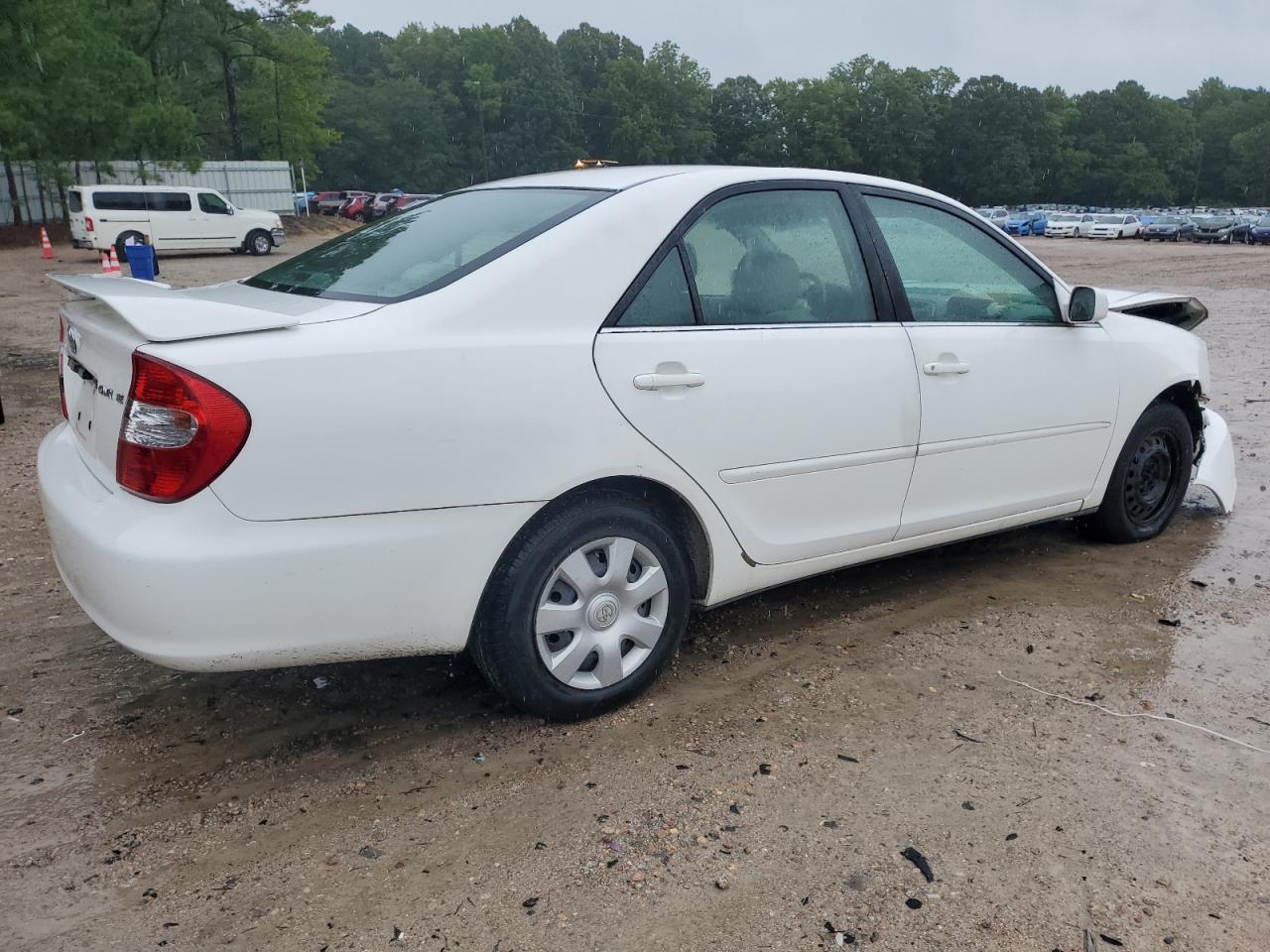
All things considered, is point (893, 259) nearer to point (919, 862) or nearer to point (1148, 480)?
point (1148, 480)

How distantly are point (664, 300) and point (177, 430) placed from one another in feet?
4.69

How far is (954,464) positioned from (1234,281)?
22493mm

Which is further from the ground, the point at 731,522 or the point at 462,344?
the point at 462,344

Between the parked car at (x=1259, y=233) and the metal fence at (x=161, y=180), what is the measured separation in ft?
128

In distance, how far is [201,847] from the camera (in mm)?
2553

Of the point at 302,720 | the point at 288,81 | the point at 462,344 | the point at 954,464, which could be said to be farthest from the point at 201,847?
the point at 288,81

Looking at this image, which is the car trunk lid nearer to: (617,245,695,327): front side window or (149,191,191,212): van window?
(617,245,695,327): front side window

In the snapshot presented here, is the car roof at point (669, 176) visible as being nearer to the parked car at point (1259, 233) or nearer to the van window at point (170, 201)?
the van window at point (170, 201)

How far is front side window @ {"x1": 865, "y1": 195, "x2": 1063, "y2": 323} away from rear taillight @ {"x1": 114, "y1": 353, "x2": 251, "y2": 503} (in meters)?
2.39

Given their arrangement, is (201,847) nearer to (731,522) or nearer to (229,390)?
(229,390)

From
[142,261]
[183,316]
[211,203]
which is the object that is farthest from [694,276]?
[211,203]

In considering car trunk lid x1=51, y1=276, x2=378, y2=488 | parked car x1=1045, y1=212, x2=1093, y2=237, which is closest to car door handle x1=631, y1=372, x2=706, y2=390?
car trunk lid x1=51, y1=276, x2=378, y2=488

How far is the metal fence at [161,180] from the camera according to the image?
1342 inches

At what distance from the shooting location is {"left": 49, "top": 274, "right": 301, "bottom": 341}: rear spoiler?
8.34ft
